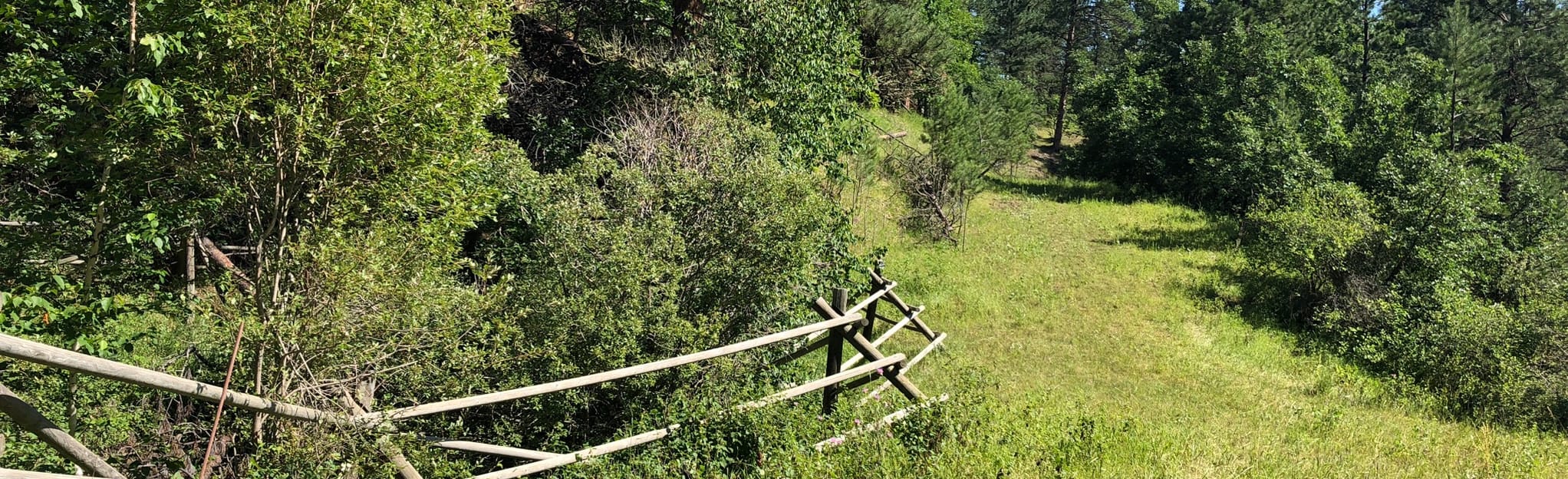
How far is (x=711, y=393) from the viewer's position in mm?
6930

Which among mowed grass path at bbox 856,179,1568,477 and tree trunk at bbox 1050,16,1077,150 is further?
tree trunk at bbox 1050,16,1077,150

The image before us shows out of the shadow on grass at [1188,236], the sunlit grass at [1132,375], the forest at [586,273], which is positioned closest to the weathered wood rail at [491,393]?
the forest at [586,273]

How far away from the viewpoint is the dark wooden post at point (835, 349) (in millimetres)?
7352

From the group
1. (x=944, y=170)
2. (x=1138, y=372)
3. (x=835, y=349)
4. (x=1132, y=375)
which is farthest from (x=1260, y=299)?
(x=835, y=349)

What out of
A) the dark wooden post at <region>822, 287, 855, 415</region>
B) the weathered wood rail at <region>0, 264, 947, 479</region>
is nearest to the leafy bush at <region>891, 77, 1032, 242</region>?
the weathered wood rail at <region>0, 264, 947, 479</region>

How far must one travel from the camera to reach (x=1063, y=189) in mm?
32125

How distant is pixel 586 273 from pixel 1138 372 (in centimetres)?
874

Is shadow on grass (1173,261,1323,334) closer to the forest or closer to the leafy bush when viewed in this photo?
the forest

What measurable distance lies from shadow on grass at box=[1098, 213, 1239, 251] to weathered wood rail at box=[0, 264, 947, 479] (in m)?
14.6

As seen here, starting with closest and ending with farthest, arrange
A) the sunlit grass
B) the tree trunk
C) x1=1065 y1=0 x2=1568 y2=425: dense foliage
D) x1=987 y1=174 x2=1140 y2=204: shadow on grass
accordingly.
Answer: the sunlit grass, x1=1065 y1=0 x2=1568 y2=425: dense foliage, x1=987 y1=174 x2=1140 y2=204: shadow on grass, the tree trunk

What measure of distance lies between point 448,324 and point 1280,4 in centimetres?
3515

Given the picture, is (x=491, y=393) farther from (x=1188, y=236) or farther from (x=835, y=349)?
(x=1188, y=236)

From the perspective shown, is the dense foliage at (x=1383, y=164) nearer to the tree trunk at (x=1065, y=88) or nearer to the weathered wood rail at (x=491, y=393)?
the tree trunk at (x=1065, y=88)

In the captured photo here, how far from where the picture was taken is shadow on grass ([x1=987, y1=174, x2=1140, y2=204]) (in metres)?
30.1
